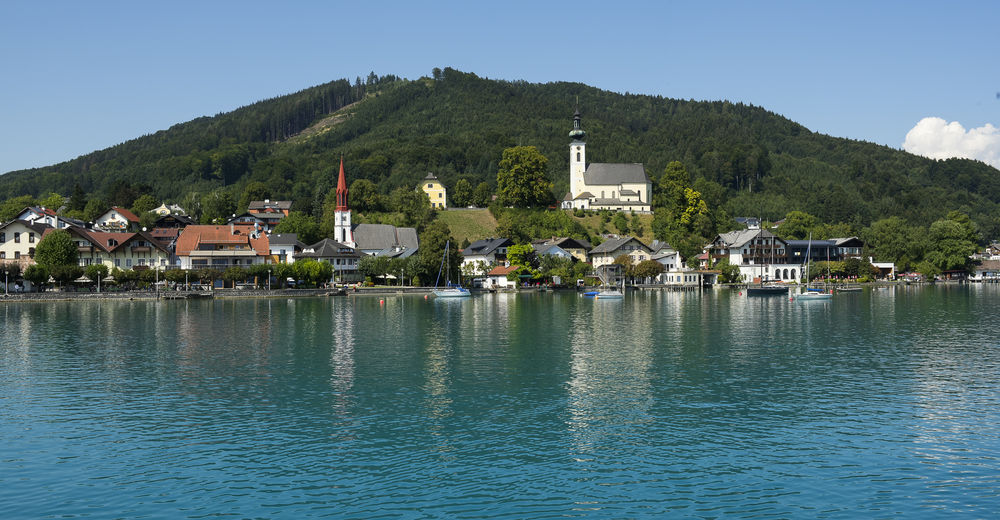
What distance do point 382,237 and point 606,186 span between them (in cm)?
5947

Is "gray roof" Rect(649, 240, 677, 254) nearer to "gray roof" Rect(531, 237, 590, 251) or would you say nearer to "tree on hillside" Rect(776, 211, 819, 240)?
"gray roof" Rect(531, 237, 590, 251)

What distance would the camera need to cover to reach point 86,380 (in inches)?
1255

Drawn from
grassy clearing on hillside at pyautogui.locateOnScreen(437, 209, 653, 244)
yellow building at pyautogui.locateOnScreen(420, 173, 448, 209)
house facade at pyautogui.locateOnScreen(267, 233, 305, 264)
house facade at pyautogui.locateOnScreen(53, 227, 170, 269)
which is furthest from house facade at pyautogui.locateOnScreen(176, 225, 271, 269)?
yellow building at pyautogui.locateOnScreen(420, 173, 448, 209)

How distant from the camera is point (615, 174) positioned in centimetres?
16325

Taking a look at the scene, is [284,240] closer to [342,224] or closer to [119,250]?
[342,224]

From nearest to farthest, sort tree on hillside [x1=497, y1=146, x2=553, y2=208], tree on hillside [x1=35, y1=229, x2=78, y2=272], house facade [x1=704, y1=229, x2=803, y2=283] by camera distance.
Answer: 1. tree on hillside [x1=35, y1=229, x2=78, y2=272]
2. house facade [x1=704, y1=229, x2=803, y2=283]
3. tree on hillside [x1=497, y1=146, x2=553, y2=208]

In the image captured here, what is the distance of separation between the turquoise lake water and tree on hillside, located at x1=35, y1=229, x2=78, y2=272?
5670 centimetres

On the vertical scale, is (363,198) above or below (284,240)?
above

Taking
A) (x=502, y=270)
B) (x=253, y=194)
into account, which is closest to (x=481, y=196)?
(x=502, y=270)

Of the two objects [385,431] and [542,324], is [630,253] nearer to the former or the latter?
[542,324]

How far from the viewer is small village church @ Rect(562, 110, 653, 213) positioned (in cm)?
15662

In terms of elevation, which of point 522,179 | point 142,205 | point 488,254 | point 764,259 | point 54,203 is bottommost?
point 764,259

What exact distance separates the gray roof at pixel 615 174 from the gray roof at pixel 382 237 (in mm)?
53956

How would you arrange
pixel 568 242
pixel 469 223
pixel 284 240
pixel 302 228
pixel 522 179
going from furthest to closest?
pixel 469 223 → pixel 522 179 → pixel 568 242 → pixel 302 228 → pixel 284 240
